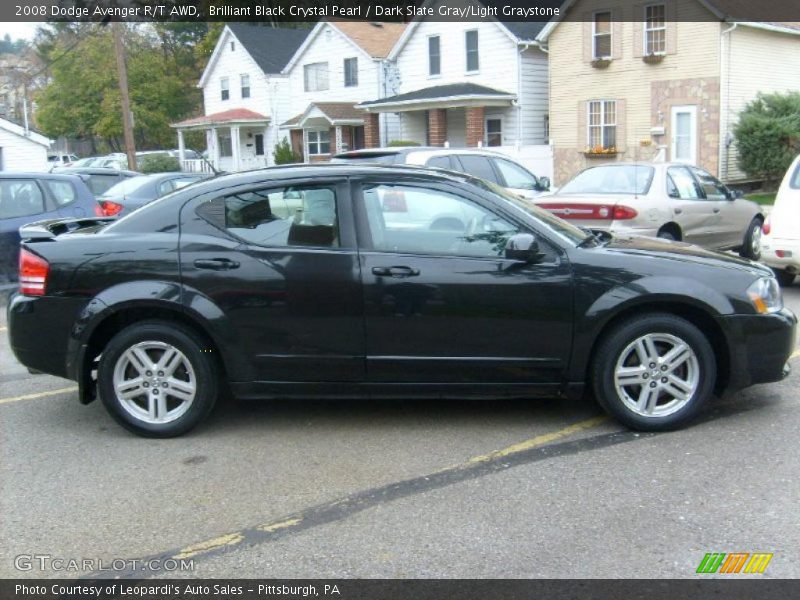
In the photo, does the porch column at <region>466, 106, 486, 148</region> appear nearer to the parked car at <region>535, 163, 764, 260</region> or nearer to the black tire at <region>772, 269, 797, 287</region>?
the parked car at <region>535, 163, 764, 260</region>

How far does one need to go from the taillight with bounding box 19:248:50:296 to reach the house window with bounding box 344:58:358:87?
120 feet

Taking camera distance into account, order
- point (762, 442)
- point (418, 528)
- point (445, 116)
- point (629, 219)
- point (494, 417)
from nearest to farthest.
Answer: point (418, 528)
point (762, 442)
point (494, 417)
point (629, 219)
point (445, 116)

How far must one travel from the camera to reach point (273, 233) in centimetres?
559

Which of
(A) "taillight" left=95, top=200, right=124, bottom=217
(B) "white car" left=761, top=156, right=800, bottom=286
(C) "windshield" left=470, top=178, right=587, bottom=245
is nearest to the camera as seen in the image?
(C) "windshield" left=470, top=178, right=587, bottom=245

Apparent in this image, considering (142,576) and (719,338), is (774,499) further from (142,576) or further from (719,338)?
(142,576)

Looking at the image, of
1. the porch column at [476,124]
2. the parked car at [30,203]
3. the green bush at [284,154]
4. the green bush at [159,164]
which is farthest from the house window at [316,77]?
the parked car at [30,203]

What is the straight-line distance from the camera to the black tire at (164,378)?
5.48m

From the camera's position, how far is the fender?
211 inches

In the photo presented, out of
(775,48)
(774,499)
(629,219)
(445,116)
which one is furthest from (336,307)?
(445,116)

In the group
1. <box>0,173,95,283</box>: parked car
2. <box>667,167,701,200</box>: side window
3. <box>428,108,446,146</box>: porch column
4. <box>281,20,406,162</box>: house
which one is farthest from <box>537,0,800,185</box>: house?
<box>0,173,95,283</box>: parked car

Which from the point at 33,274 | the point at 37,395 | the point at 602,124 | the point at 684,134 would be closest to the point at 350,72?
the point at 602,124

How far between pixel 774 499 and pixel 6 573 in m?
3.64

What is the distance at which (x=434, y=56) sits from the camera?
36.3m

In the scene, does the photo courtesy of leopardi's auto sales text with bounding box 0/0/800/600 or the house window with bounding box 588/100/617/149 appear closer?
the photo courtesy of leopardi's auto sales text with bounding box 0/0/800/600
